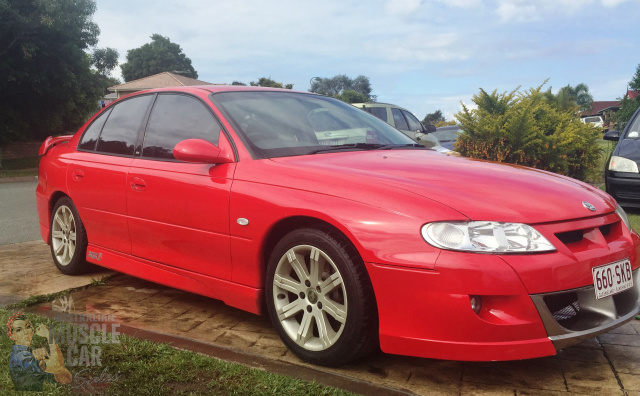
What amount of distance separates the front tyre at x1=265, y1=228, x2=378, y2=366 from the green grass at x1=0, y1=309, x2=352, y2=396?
0.29 metres

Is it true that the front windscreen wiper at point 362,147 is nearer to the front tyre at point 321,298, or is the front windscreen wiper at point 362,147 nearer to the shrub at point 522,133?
the front tyre at point 321,298

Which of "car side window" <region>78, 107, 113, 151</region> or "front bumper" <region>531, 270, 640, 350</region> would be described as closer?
"front bumper" <region>531, 270, 640, 350</region>

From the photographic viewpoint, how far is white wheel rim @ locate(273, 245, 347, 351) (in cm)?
314

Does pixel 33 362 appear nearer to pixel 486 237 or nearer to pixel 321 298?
pixel 321 298

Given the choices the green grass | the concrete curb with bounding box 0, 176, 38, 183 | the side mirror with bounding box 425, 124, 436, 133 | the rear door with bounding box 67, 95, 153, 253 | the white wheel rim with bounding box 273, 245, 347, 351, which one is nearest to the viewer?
the green grass

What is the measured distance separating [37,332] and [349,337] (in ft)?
6.07

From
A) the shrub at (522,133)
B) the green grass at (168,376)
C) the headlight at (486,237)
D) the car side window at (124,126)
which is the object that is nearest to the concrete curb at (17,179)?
the shrub at (522,133)

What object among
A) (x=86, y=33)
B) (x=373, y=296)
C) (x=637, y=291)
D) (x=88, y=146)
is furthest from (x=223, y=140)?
(x=86, y=33)

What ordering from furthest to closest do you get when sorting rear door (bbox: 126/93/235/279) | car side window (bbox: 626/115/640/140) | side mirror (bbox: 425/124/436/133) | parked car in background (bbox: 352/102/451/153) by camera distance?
parked car in background (bbox: 352/102/451/153) < side mirror (bbox: 425/124/436/133) < car side window (bbox: 626/115/640/140) < rear door (bbox: 126/93/235/279)

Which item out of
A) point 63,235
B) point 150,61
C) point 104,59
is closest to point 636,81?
point 104,59

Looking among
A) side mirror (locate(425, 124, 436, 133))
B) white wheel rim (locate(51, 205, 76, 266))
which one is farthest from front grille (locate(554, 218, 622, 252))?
side mirror (locate(425, 124, 436, 133))

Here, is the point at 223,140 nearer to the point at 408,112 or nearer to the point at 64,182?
the point at 64,182

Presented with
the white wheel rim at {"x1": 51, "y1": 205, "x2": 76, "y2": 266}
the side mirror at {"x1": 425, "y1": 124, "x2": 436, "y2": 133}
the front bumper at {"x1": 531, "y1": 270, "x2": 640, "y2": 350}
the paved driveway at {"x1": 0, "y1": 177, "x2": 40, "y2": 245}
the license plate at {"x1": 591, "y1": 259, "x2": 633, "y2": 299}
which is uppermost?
the side mirror at {"x1": 425, "y1": 124, "x2": 436, "y2": 133}

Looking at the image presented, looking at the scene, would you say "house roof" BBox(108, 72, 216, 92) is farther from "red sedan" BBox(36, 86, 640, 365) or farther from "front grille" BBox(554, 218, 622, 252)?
"front grille" BBox(554, 218, 622, 252)
